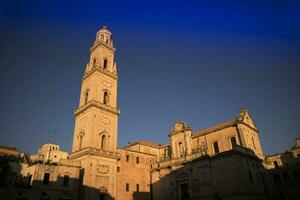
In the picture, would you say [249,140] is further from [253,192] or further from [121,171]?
[121,171]

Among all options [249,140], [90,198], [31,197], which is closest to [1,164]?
[31,197]

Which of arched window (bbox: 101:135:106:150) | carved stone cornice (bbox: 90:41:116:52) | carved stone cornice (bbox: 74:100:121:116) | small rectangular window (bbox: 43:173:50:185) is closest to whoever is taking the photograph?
small rectangular window (bbox: 43:173:50:185)

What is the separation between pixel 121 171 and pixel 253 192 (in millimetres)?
19447

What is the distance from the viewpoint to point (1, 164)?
88.1 ft

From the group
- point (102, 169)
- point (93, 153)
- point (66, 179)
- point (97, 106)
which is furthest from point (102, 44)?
point (66, 179)

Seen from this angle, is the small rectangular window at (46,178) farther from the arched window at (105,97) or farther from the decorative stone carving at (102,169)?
the arched window at (105,97)

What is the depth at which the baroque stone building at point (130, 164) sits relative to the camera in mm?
28484

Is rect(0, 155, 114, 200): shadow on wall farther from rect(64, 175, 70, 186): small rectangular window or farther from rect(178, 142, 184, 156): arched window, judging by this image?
rect(178, 142, 184, 156): arched window

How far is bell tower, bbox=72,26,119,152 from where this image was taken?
34125 mm

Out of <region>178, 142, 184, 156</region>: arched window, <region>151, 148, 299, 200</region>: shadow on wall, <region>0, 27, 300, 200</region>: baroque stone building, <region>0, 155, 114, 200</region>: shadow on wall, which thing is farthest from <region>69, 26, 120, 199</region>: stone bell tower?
<region>178, 142, 184, 156</region>: arched window

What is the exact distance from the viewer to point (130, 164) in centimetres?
3925

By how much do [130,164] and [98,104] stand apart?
39.0 feet

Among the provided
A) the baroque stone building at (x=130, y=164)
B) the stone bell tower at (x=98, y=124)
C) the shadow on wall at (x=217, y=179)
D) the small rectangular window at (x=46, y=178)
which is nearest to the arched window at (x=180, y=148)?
the baroque stone building at (x=130, y=164)

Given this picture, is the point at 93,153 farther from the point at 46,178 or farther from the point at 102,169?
the point at 46,178
